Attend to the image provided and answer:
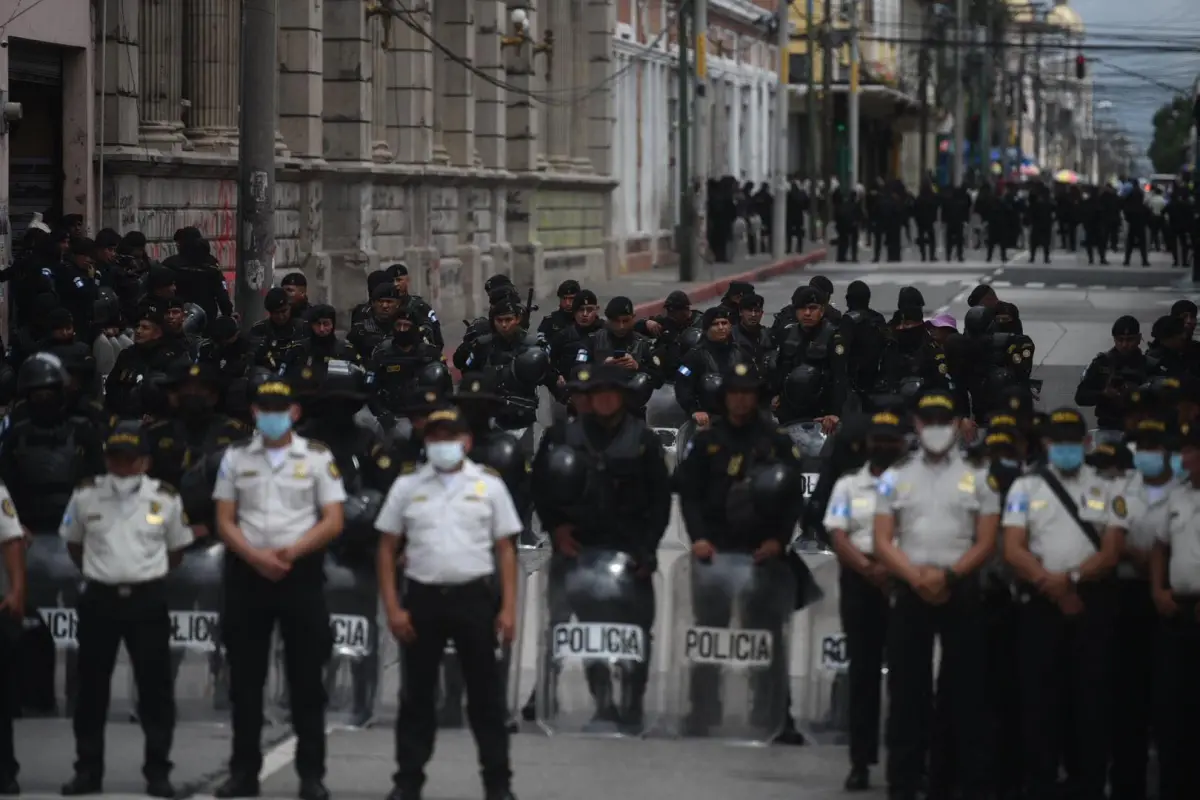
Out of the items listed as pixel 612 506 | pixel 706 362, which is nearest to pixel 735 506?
pixel 612 506

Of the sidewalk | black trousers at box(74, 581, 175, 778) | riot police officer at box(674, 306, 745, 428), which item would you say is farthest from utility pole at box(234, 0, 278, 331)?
the sidewalk

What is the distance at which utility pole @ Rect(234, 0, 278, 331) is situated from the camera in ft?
66.8

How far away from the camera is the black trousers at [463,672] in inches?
387

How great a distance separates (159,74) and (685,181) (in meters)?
20.5

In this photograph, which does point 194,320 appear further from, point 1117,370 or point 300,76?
point 300,76

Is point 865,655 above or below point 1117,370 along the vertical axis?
below

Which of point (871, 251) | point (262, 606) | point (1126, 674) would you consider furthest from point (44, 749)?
point (871, 251)

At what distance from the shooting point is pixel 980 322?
59.0ft

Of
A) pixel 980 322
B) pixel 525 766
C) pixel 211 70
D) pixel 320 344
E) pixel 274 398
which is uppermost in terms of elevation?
pixel 211 70

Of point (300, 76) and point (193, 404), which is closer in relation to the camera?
point (193, 404)

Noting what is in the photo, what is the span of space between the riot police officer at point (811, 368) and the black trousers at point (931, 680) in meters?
7.21

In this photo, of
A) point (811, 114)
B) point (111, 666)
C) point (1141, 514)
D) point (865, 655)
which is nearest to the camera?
point (1141, 514)

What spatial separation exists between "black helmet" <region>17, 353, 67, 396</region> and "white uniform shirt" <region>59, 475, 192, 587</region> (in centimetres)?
107

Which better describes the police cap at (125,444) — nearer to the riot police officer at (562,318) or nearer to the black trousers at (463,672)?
the black trousers at (463,672)
